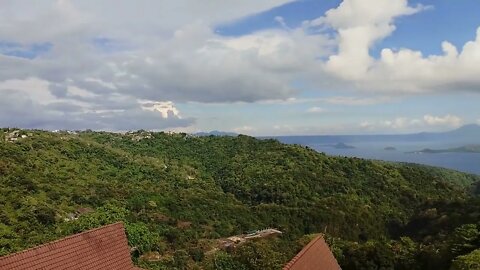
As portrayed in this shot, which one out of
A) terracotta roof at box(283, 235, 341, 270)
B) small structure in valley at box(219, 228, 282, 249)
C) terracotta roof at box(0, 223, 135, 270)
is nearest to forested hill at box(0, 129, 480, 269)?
small structure in valley at box(219, 228, 282, 249)

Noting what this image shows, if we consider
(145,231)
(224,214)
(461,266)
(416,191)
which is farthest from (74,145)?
(461,266)

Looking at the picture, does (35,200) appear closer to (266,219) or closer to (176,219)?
(176,219)

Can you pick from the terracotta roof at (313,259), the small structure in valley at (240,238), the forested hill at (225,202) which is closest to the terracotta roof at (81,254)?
the terracotta roof at (313,259)

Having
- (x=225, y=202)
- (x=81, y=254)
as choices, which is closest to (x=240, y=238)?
(x=225, y=202)

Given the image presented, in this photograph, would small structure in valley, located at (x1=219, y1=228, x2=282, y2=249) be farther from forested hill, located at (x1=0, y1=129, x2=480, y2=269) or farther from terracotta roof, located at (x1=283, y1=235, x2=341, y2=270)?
terracotta roof, located at (x1=283, y1=235, x2=341, y2=270)

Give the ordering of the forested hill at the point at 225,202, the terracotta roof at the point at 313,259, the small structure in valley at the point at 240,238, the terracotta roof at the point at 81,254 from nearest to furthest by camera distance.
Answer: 1. the terracotta roof at the point at 81,254
2. the terracotta roof at the point at 313,259
3. the forested hill at the point at 225,202
4. the small structure in valley at the point at 240,238

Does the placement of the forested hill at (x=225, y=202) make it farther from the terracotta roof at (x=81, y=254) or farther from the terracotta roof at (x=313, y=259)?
the terracotta roof at (x=81, y=254)
